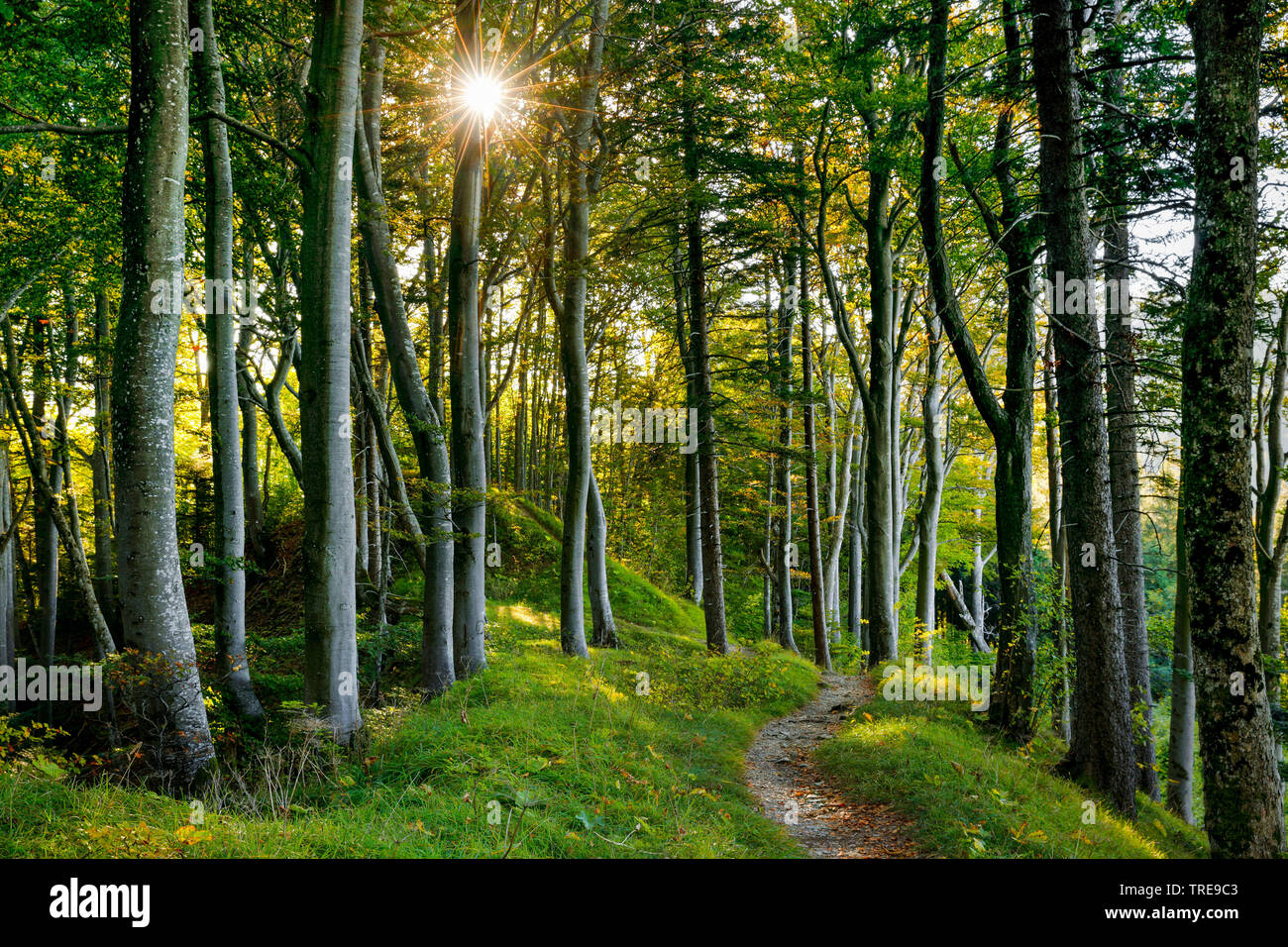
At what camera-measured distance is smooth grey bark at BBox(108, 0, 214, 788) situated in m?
5.00

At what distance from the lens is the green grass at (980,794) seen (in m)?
5.28

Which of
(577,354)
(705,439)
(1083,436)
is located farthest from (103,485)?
(1083,436)

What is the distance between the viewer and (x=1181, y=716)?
10.5 metres

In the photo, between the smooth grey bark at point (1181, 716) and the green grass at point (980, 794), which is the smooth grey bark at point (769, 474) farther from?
the smooth grey bark at point (1181, 716)

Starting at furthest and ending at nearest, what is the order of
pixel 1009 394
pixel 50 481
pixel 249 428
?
1. pixel 249 428
2. pixel 50 481
3. pixel 1009 394

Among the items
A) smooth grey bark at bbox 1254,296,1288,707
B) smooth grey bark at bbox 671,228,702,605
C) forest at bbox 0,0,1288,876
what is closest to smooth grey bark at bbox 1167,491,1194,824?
forest at bbox 0,0,1288,876

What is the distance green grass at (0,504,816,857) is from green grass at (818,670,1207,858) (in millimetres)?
1347

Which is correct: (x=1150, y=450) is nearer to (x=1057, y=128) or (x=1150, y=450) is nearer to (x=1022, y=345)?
(x=1022, y=345)

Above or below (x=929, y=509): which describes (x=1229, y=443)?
above

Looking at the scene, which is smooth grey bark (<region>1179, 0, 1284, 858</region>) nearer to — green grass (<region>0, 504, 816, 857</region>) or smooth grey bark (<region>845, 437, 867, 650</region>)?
green grass (<region>0, 504, 816, 857</region>)

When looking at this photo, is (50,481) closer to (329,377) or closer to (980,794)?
(329,377)

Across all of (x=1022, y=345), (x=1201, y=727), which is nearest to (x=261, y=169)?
(x=1022, y=345)

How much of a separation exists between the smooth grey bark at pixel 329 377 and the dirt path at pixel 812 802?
4.17 m

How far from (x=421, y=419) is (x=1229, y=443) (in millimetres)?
8049
